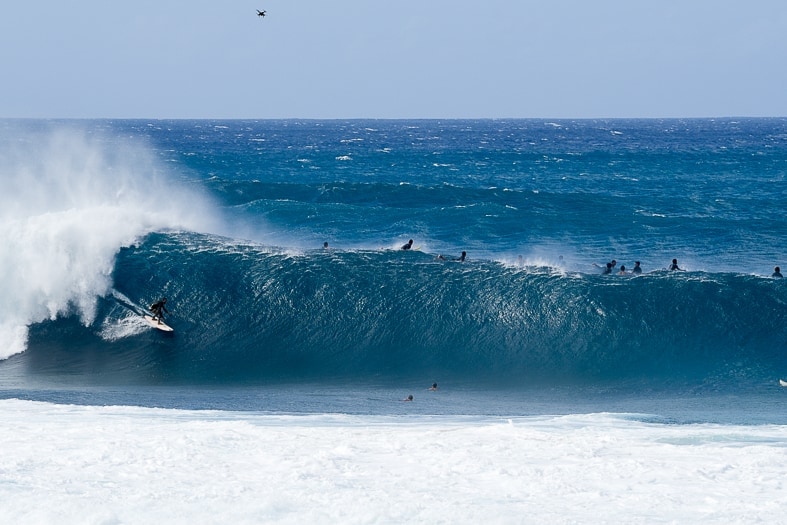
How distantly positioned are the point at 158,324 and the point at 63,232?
5.17 meters

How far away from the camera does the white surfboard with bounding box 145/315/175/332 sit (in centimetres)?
2372

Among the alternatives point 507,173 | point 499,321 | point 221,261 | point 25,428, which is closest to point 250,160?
point 507,173

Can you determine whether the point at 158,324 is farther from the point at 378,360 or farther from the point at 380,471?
the point at 380,471

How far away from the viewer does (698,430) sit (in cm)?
1533

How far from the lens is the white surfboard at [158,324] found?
23.7 metres

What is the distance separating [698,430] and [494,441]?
3882 mm

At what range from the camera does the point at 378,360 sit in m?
22.4

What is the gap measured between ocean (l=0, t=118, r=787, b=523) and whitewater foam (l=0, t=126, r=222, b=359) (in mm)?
90

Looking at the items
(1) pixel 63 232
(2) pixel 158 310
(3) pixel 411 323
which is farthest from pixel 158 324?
(3) pixel 411 323

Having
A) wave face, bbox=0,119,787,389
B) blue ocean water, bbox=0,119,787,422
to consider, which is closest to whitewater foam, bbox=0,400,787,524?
blue ocean water, bbox=0,119,787,422

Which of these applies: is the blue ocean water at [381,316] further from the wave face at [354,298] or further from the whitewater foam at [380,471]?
the whitewater foam at [380,471]

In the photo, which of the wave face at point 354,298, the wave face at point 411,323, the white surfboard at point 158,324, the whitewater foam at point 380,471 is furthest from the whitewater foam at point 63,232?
the whitewater foam at point 380,471

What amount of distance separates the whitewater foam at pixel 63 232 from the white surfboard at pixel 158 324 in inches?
62.9

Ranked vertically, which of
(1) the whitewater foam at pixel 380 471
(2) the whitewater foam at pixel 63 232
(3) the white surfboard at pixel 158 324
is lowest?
(3) the white surfboard at pixel 158 324
